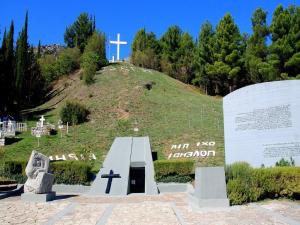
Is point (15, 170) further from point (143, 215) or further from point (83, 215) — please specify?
point (143, 215)

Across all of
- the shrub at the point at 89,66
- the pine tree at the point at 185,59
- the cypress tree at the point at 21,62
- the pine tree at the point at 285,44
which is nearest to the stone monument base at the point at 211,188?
the pine tree at the point at 285,44

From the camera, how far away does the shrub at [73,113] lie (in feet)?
115

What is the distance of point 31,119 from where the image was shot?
3806 centimetres

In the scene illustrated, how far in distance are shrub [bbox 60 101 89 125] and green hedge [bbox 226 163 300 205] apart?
80.0 feet

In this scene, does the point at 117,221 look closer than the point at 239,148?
Yes

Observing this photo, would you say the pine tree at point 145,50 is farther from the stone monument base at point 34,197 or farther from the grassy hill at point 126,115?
the stone monument base at point 34,197

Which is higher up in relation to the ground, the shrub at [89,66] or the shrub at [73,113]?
the shrub at [89,66]

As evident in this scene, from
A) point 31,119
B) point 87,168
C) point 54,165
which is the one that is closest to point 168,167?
point 87,168

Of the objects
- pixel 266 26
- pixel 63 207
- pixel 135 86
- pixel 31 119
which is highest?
pixel 266 26

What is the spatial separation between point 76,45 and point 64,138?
28.7 m

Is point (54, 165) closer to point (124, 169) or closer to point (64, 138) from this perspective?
point (124, 169)

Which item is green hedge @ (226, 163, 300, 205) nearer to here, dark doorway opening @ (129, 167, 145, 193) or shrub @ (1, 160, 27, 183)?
dark doorway opening @ (129, 167, 145, 193)

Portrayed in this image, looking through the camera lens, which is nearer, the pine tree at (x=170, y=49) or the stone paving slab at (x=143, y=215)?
the stone paving slab at (x=143, y=215)

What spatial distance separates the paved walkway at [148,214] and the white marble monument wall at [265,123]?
4.35 meters
